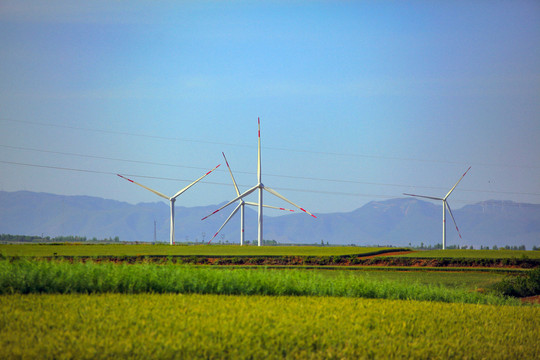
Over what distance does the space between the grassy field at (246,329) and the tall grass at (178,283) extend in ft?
4.56

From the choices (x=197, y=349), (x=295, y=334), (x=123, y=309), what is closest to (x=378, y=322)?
(x=295, y=334)

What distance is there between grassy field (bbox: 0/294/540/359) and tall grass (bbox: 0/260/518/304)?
1.39m

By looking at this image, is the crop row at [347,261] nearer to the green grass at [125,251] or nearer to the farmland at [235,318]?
the green grass at [125,251]

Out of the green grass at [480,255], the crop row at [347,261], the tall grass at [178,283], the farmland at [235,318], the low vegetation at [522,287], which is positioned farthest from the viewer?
the green grass at [480,255]

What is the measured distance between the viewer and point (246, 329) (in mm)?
13383

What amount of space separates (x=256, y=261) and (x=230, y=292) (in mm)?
25535

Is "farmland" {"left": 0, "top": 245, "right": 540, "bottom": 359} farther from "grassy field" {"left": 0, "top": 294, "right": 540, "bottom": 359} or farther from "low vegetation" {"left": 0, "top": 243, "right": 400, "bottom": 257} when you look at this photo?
"low vegetation" {"left": 0, "top": 243, "right": 400, "bottom": 257}

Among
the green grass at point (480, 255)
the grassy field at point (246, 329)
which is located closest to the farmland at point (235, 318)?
the grassy field at point (246, 329)

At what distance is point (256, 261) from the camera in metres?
45.3

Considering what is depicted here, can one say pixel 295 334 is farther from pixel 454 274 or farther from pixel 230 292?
pixel 454 274

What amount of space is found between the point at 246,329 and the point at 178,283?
7.14 meters

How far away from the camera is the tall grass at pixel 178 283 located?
61.5 ft

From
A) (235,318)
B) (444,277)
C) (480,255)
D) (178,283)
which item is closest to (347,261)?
(444,277)

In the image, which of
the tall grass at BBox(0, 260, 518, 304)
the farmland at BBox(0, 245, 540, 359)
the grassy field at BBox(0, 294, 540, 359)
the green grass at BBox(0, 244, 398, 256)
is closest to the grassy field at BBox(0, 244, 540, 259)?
the green grass at BBox(0, 244, 398, 256)
